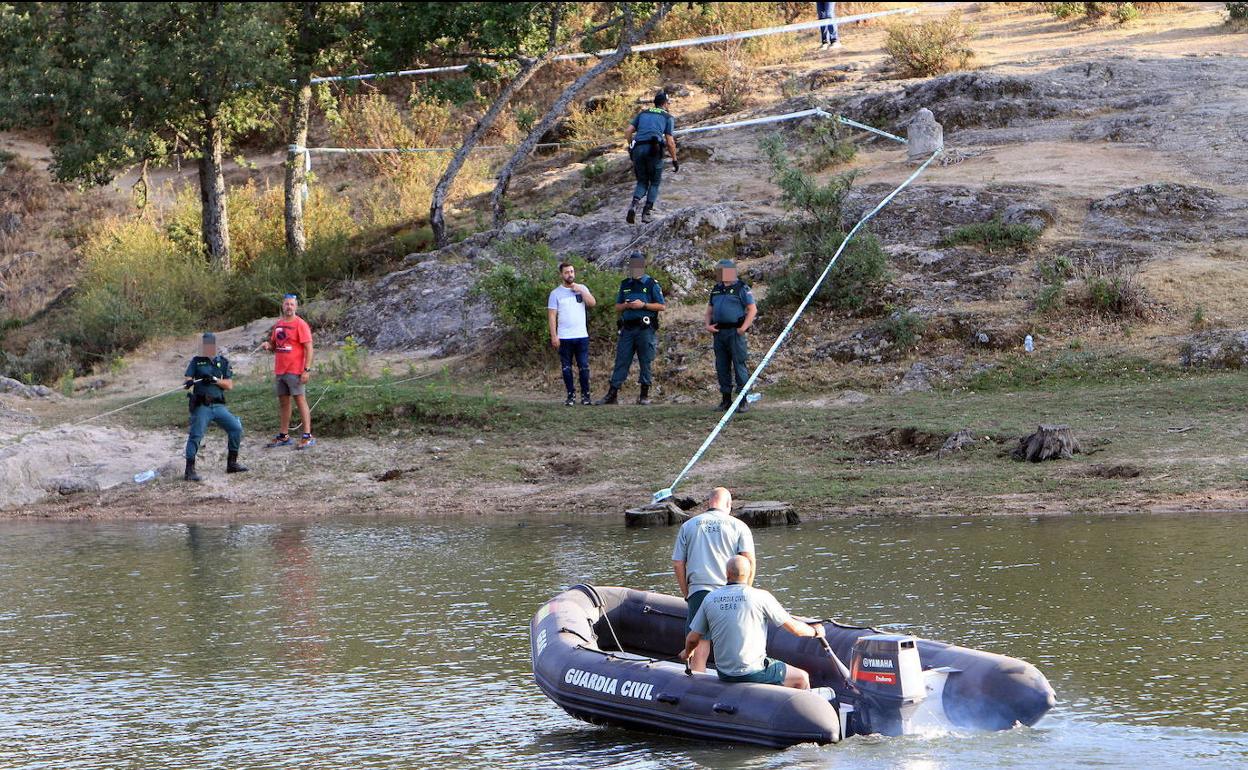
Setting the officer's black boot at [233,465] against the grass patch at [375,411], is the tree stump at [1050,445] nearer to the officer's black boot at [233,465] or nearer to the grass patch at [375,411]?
the grass patch at [375,411]

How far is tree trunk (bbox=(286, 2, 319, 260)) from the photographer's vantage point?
2809 centimetres

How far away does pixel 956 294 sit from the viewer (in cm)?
2058

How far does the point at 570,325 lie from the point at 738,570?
35.2ft

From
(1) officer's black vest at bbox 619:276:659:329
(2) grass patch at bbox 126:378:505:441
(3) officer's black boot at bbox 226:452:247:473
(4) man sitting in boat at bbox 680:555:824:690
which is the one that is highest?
(1) officer's black vest at bbox 619:276:659:329

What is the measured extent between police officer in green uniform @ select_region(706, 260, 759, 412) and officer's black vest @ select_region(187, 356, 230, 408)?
5.63 meters

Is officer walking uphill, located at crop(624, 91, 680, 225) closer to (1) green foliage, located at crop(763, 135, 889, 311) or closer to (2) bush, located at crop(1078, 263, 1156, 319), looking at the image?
(1) green foliage, located at crop(763, 135, 889, 311)

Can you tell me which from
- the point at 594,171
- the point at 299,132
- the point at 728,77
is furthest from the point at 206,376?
the point at 728,77

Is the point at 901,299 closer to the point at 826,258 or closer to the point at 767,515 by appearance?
the point at 826,258

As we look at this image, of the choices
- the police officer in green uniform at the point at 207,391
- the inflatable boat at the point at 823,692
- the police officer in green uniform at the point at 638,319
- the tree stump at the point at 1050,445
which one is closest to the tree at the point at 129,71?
the police officer in green uniform at the point at 207,391

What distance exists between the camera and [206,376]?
56.7 feet

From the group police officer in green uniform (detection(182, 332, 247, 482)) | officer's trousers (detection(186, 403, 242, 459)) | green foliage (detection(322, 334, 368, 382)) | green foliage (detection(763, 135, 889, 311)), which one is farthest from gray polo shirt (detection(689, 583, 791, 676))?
green foliage (detection(322, 334, 368, 382))

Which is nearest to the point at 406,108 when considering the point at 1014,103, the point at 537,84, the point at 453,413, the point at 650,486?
the point at 537,84

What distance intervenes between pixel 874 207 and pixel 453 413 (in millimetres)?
7747

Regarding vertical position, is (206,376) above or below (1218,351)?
above
